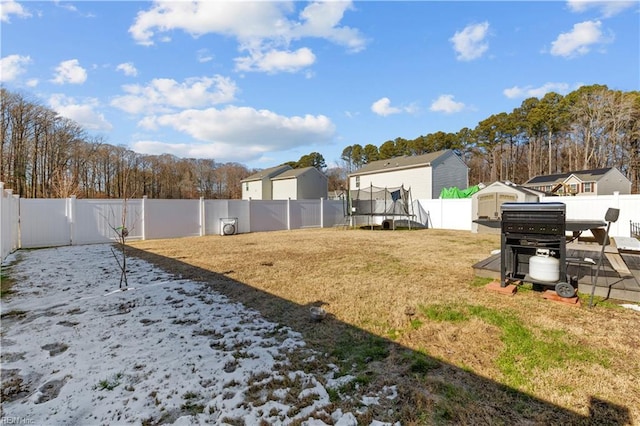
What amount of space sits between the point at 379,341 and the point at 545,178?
104 ft

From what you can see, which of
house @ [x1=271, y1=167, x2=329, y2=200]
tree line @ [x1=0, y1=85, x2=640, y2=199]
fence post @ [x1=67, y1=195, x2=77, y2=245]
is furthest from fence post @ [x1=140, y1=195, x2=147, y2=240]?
house @ [x1=271, y1=167, x2=329, y2=200]

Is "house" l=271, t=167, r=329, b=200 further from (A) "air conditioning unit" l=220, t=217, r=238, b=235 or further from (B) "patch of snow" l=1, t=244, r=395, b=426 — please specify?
(B) "patch of snow" l=1, t=244, r=395, b=426

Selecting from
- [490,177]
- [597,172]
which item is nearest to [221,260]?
[597,172]

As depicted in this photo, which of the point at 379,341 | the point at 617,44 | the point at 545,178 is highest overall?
the point at 617,44

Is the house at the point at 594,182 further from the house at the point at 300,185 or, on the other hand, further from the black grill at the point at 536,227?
the black grill at the point at 536,227

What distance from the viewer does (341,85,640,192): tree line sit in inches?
1085

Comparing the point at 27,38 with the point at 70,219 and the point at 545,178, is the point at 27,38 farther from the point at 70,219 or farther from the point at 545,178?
the point at 545,178

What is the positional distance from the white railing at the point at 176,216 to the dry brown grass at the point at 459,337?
4719 millimetres

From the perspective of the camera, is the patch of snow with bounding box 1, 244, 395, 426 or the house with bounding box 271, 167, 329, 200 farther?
the house with bounding box 271, 167, 329, 200

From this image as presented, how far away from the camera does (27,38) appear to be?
575 cm

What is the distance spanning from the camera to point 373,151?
4266cm

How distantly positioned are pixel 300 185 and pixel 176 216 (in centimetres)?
1649

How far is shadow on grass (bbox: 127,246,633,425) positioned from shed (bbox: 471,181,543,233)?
42.8 ft

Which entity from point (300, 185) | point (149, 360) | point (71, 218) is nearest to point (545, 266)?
point (149, 360)
